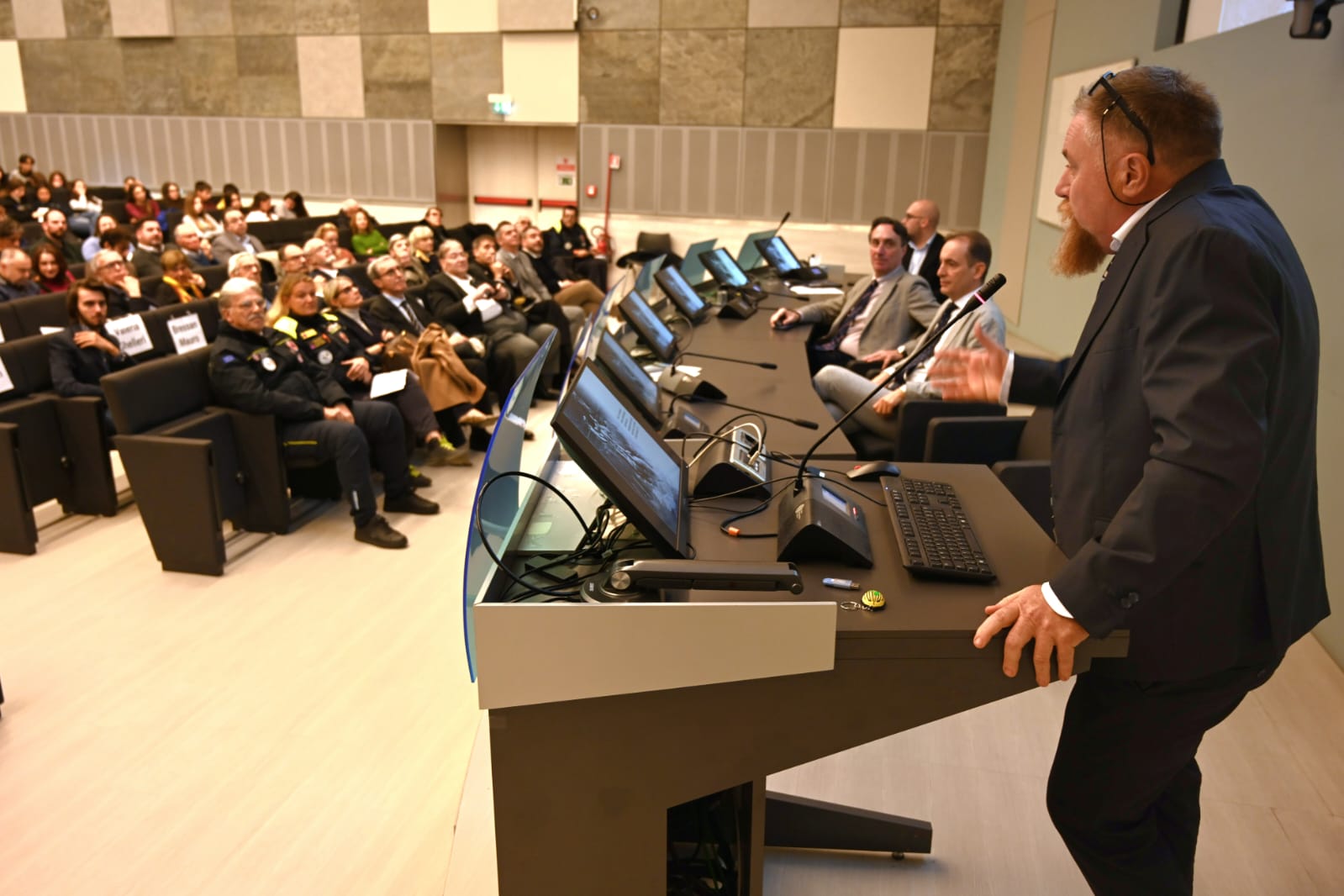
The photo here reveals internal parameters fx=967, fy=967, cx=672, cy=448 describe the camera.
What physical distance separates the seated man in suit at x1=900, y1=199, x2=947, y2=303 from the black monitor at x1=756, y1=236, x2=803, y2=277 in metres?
1.12

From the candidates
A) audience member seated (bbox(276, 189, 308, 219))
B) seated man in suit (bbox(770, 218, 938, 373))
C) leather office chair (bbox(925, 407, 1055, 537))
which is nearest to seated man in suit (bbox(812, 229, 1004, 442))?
leather office chair (bbox(925, 407, 1055, 537))

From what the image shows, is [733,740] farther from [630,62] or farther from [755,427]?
[630,62]

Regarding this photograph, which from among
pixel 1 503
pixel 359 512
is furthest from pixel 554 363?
pixel 1 503

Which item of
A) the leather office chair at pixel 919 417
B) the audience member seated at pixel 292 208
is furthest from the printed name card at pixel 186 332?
the audience member seated at pixel 292 208

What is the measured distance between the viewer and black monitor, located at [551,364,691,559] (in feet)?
5.09

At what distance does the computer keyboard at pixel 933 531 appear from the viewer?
161 cm

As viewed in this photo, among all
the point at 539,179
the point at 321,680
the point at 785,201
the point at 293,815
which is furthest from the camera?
the point at 539,179

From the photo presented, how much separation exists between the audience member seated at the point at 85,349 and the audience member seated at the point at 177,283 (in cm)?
149

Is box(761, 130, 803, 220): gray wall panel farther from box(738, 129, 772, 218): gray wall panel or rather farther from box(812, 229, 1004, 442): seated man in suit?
box(812, 229, 1004, 442): seated man in suit

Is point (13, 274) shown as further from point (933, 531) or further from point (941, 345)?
point (933, 531)

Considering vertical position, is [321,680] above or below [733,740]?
below

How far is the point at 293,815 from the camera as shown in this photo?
2527 millimetres

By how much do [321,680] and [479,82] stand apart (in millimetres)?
10924

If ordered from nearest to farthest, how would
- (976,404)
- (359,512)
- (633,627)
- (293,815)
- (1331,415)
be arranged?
(633,627)
(293,815)
(1331,415)
(976,404)
(359,512)
